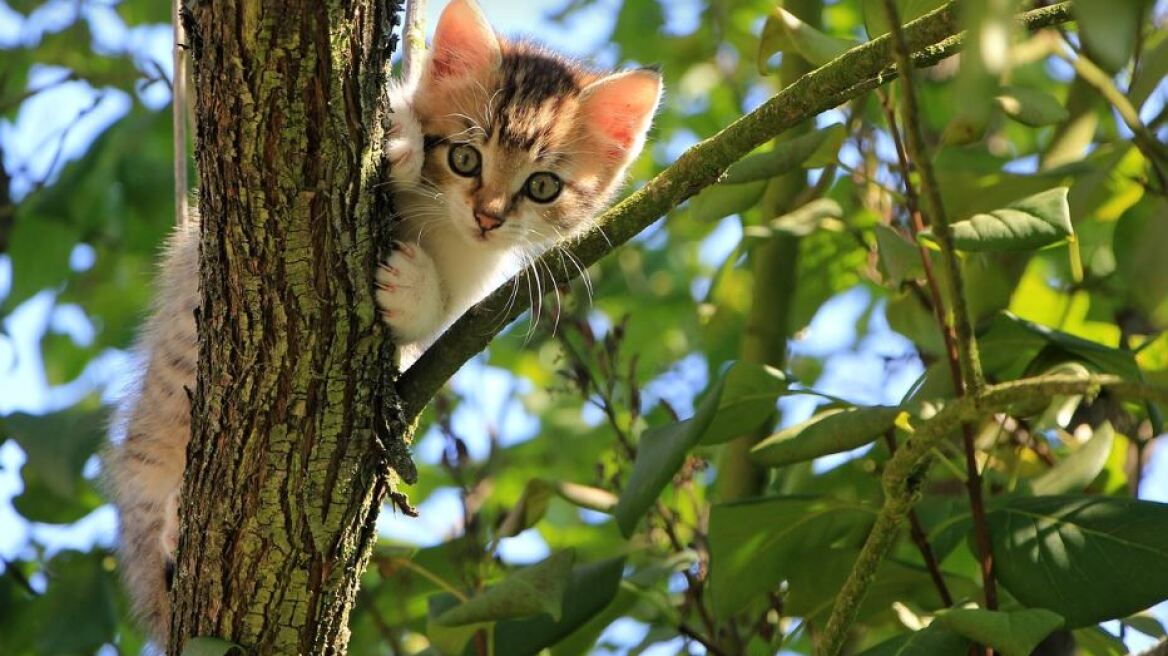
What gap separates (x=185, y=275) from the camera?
2.75m

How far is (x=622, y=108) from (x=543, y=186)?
0.34m

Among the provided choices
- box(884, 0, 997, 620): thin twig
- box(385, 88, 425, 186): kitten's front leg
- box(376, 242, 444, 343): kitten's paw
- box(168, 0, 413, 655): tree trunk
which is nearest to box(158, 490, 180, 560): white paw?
box(168, 0, 413, 655): tree trunk

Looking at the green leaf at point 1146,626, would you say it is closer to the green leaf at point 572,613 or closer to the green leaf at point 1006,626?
the green leaf at point 1006,626

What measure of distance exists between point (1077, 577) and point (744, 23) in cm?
330

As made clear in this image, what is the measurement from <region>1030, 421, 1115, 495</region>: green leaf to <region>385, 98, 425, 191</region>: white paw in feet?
4.41

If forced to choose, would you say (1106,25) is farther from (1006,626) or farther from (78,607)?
(78,607)

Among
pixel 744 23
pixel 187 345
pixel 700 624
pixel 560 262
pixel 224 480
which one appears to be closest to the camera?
pixel 224 480

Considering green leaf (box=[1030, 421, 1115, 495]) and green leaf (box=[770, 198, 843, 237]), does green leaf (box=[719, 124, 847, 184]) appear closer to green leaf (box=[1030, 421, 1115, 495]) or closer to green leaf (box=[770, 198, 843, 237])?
green leaf (box=[770, 198, 843, 237])

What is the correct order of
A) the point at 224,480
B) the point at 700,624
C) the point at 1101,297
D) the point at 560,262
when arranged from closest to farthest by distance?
the point at 224,480, the point at 560,262, the point at 1101,297, the point at 700,624

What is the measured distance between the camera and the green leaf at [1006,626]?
1.72 metres

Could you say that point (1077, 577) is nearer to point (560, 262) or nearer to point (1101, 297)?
point (560, 262)

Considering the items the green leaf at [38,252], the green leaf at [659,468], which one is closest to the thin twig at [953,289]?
the green leaf at [659,468]

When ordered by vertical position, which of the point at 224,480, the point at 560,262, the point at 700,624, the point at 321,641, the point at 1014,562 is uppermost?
the point at 560,262

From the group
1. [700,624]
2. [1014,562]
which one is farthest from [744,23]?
[1014,562]
